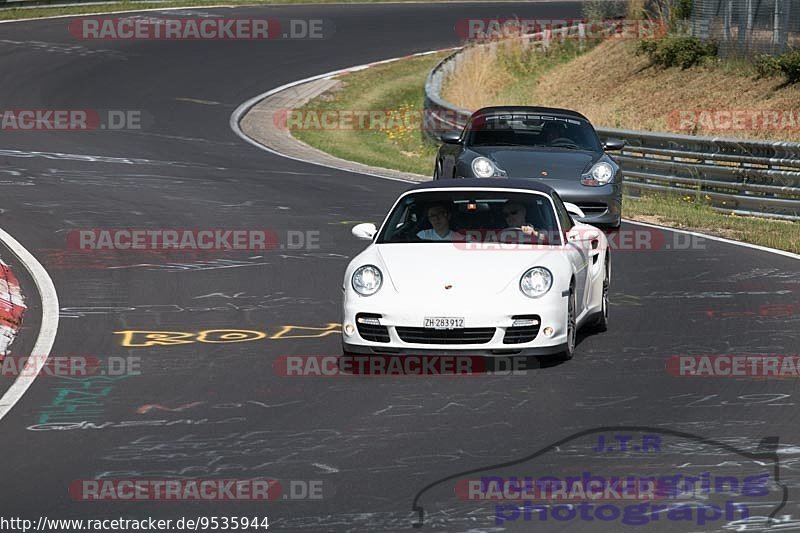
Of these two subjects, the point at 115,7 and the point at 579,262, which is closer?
the point at 579,262

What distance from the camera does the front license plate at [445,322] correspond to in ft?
33.9

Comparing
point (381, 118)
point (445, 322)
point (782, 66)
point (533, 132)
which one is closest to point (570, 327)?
point (445, 322)

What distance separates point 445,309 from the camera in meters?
10.4

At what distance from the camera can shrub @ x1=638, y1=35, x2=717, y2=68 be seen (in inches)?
1275

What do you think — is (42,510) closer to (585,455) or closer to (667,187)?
(585,455)

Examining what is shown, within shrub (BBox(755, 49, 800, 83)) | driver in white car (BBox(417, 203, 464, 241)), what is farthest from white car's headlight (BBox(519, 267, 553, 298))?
shrub (BBox(755, 49, 800, 83))

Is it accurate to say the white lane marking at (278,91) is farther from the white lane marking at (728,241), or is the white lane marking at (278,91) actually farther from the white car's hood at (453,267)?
the white car's hood at (453,267)

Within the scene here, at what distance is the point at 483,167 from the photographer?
17344 mm

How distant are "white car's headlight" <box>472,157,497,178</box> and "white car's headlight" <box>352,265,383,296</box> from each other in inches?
259

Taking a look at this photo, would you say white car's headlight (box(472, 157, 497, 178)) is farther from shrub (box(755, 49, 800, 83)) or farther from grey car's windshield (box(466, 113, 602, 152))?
shrub (box(755, 49, 800, 83))

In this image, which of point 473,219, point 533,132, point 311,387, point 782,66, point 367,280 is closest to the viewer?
point 311,387

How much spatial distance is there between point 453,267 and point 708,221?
9269 mm

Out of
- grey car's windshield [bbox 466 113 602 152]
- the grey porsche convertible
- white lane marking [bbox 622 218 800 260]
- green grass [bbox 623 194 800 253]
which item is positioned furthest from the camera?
grey car's windshield [bbox 466 113 602 152]

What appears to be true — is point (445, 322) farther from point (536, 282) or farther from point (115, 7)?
point (115, 7)
